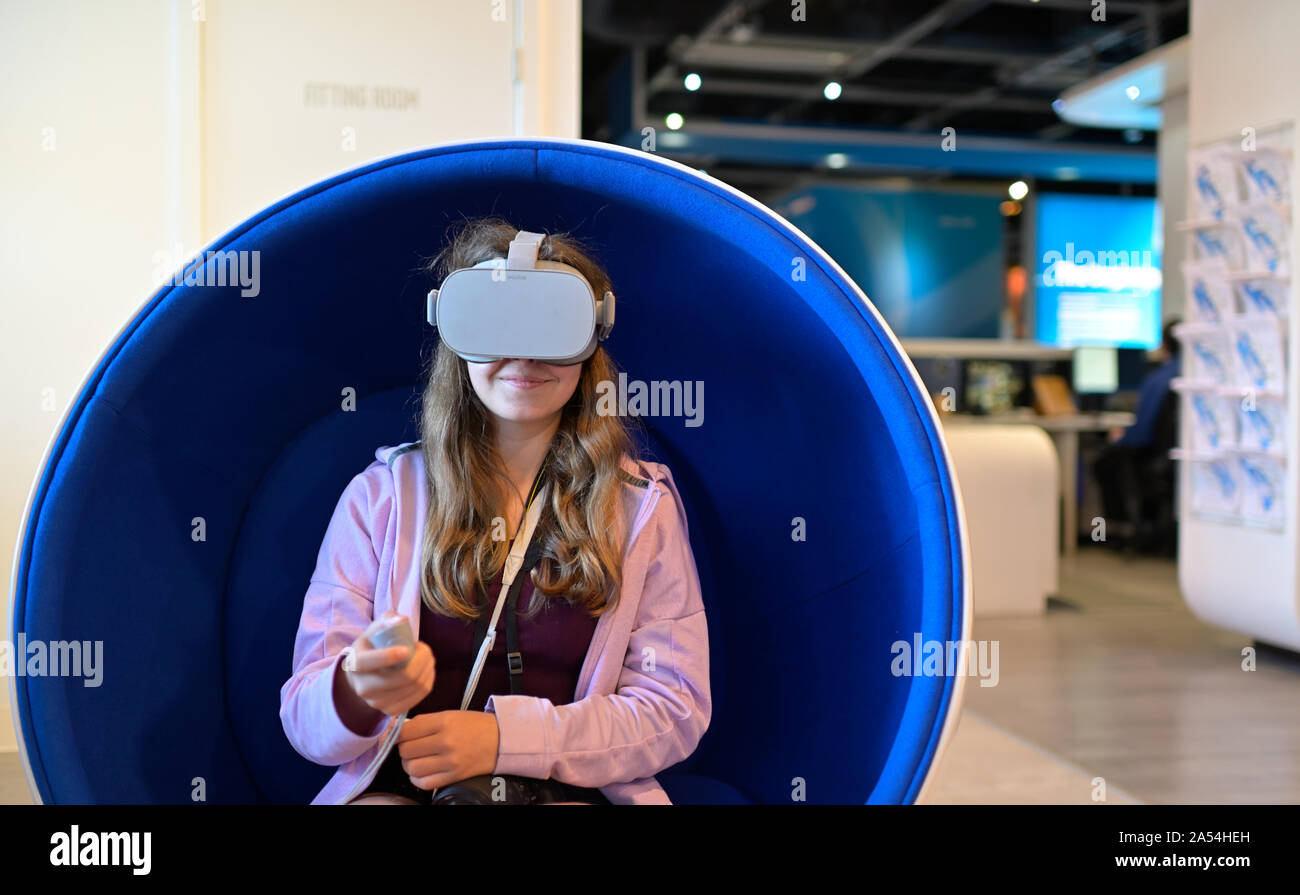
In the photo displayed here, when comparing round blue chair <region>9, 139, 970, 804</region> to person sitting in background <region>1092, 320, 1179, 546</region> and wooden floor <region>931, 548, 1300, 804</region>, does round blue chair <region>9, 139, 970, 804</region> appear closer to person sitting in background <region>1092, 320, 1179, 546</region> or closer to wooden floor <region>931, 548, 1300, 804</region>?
wooden floor <region>931, 548, 1300, 804</region>

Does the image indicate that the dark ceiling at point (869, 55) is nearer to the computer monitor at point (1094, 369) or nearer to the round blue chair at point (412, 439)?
the computer monitor at point (1094, 369)

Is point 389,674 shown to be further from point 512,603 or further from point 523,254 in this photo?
point 523,254

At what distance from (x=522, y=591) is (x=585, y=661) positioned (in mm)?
152

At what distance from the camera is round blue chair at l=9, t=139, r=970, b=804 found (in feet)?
5.28

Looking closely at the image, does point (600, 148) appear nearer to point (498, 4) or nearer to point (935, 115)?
point (498, 4)

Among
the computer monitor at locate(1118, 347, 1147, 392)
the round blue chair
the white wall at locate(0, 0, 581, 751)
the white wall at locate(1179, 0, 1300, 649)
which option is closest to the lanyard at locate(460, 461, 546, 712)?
the round blue chair

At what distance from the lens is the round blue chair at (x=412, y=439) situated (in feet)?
5.28

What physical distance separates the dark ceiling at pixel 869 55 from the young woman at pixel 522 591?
6266 millimetres

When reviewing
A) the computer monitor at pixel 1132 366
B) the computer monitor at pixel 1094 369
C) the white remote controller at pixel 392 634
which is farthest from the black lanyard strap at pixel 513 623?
the computer monitor at pixel 1132 366

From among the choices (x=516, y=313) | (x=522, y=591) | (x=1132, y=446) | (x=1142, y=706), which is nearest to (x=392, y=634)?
(x=522, y=591)

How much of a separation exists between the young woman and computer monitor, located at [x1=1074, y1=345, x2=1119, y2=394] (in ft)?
23.7

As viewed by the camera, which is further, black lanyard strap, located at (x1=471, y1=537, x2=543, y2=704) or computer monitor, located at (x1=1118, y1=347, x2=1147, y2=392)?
computer monitor, located at (x1=1118, y1=347, x2=1147, y2=392)

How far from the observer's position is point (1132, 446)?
294 inches
